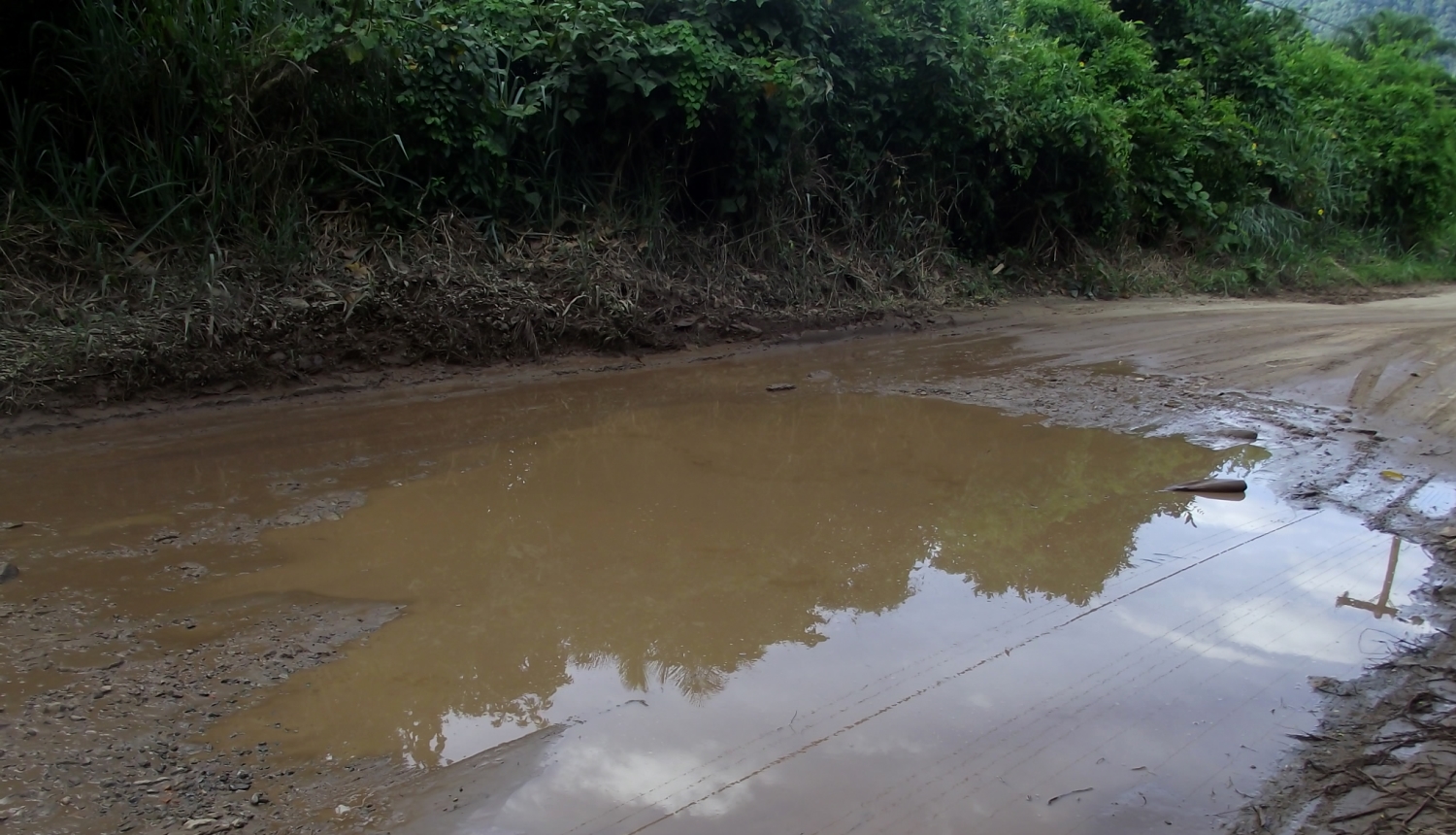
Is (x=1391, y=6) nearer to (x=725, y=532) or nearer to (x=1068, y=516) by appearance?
(x=1068, y=516)

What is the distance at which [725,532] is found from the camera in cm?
460

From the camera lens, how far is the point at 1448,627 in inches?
153

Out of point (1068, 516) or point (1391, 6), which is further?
point (1391, 6)

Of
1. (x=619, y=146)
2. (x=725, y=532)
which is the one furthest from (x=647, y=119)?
(x=725, y=532)

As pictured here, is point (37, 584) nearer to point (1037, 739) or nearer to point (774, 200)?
point (1037, 739)

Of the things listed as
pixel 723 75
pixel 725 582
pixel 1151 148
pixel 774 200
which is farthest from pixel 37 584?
pixel 1151 148

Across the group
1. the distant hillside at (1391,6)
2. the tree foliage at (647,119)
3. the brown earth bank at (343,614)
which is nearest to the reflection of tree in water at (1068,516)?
the brown earth bank at (343,614)

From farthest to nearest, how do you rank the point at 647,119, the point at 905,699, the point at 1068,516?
the point at 647,119, the point at 1068,516, the point at 905,699

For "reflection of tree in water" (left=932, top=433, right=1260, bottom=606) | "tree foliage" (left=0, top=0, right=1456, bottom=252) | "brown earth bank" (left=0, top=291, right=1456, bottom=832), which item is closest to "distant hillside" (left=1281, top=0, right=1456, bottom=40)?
"tree foliage" (left=0, top=0, right=1456, bottom=252)

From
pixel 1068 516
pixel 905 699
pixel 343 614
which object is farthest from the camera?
pixel 1068 516

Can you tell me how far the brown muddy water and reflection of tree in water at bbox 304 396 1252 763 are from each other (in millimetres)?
18

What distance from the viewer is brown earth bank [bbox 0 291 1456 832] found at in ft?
9.06

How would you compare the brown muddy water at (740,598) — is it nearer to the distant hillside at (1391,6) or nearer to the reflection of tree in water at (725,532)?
the reflection of tree in water at (725,532)

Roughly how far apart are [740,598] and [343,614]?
1.43m
